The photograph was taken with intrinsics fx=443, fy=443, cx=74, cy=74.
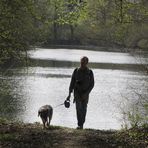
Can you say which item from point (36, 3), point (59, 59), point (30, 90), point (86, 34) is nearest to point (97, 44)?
point (86, 34)

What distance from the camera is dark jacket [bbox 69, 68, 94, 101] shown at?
11805mm

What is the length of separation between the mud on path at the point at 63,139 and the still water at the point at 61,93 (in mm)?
2239

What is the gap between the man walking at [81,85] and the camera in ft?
38.7

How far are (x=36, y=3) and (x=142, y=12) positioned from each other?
3174 mm

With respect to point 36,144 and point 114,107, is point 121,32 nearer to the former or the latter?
point 36,144

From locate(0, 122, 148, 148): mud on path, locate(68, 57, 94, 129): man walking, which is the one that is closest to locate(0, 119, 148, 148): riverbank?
locate(0, 122, 148, 148): mud on path

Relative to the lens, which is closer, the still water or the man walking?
the man walking

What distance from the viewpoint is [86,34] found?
274 feet

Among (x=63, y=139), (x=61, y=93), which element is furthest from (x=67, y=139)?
(x=61, y=93)

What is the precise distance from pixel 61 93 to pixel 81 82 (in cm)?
1798

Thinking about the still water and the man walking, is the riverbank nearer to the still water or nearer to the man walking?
the man walking

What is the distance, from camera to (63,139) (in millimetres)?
9836

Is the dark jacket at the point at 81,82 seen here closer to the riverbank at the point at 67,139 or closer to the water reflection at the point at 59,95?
the riverbank at the point at 67,139

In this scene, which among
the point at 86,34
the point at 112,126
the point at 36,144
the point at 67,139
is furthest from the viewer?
the point at 86,34
